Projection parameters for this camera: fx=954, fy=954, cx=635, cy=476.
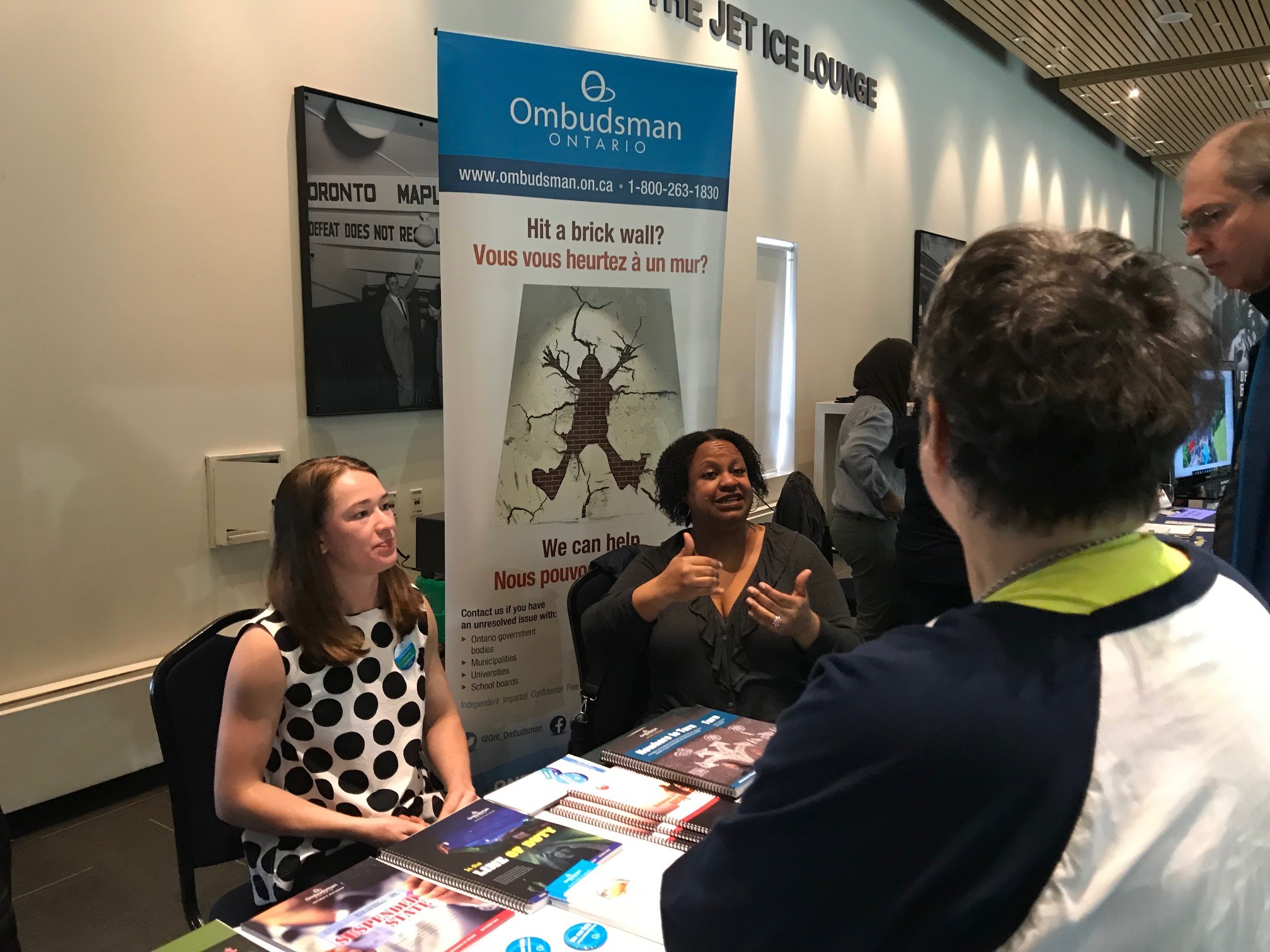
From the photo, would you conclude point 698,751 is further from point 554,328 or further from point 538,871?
point 554,328

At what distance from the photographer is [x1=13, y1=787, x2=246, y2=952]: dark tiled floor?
8.02 ft

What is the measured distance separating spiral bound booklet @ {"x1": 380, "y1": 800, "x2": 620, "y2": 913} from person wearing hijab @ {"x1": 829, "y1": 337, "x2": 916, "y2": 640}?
294 cm

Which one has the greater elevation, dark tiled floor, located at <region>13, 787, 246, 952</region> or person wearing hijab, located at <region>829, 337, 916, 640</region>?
person wearing hijab, located at <region>829, 337, 916, 640</region>

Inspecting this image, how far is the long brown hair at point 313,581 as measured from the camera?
1.66 metres

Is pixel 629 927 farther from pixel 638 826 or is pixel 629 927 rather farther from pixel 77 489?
pixel 77 489

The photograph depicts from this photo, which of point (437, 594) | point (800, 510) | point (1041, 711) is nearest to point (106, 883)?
point (437, 594)

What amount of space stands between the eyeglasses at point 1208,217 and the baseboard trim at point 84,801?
311cm

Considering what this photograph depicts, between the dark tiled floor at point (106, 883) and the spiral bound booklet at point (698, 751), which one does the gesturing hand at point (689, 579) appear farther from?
the dark tiled floor at point (106, 883)

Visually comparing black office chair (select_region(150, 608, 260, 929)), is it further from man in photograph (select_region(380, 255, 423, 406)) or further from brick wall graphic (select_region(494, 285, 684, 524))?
man in photograph (select_region(380, 255, 423, 406))

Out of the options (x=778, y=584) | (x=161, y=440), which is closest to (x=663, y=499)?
(x=778, y=584)

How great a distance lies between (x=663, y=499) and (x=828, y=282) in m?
4.18

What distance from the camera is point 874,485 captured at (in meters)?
4.09

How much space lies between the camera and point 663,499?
2611mm

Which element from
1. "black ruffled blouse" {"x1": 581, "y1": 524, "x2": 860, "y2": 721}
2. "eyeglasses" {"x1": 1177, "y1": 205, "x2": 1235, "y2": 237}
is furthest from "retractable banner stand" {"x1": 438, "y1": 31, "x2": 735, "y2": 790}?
"eyeglasses" {"x1": 1177, "y1": 205, "x2": 1235, "y2": 237}
